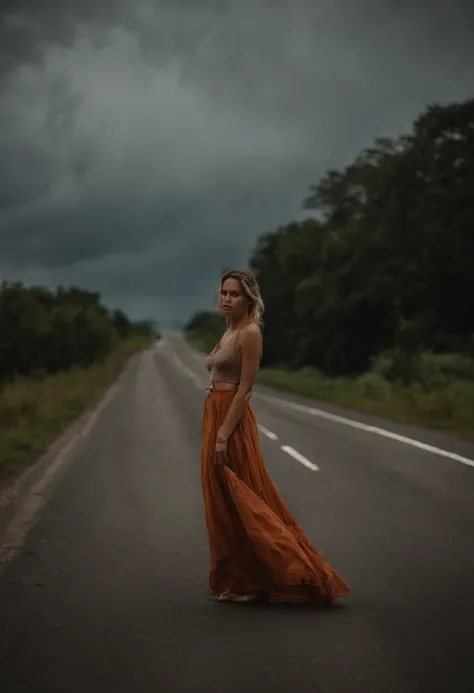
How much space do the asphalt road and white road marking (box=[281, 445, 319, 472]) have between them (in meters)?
0.10

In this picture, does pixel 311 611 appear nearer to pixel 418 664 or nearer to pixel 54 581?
pixel 418 664

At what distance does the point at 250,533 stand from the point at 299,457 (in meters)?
8.46

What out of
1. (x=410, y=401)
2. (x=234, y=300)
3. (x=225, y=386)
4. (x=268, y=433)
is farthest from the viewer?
(x=410, y=401)

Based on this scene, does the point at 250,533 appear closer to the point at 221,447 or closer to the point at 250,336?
the point at 221,447

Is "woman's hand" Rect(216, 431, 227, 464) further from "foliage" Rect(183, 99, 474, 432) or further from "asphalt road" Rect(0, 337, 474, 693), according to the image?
"foliage" Rect(183, 99, 474, 432)

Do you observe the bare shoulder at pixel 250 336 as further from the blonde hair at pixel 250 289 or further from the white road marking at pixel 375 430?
the white road marking at pixel 375 430

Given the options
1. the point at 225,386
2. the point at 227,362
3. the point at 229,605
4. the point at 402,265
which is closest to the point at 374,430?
the point at 229,605

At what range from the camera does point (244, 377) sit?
5742mm

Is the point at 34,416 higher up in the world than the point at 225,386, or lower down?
lower down

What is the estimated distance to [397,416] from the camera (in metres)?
21.9

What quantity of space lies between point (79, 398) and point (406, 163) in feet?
70.0

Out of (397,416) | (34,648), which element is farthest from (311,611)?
(397,416)

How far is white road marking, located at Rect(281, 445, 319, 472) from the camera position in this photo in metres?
12.9

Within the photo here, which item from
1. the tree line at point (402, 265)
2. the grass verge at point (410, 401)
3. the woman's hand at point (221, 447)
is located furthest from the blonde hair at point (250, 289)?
the tree line at point (402, 265)
